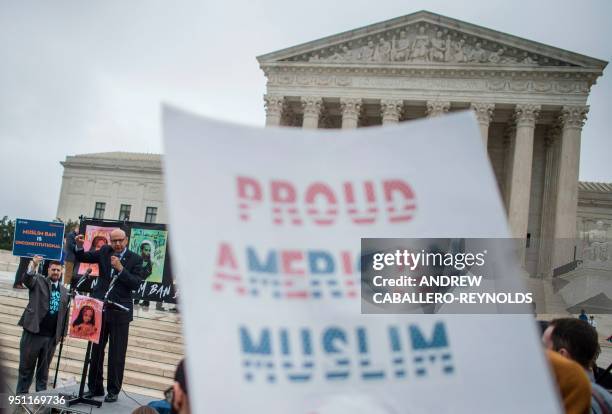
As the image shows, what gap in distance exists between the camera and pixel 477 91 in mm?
30625

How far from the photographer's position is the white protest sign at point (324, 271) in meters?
1.54

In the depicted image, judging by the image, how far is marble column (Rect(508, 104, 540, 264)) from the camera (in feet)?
94.3

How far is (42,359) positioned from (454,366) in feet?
24.6

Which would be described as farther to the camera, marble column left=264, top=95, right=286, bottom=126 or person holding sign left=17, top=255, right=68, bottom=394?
marble column left=264, top=95, right=286, bottom=126

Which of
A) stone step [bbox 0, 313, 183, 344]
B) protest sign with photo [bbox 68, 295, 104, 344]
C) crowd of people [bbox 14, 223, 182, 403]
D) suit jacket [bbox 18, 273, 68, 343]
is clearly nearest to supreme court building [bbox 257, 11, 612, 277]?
stone step [bbox 0, 313, 183, 344]

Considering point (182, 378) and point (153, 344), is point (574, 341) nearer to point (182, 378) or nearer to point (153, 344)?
point (182, 378)

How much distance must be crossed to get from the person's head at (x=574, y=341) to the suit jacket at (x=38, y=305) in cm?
683

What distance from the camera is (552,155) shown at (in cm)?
3170

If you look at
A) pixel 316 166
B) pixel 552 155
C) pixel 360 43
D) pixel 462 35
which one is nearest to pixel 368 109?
pixel 360 43

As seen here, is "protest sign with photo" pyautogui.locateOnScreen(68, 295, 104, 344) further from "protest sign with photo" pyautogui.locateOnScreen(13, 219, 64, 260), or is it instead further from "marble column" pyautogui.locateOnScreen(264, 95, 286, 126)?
"marble column" pyautogui.locateOnScreen(264, 95, 286, 126)

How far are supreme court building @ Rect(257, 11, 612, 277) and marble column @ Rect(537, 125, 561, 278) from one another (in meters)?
0.07

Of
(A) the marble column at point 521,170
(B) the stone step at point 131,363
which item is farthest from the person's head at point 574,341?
(A) the marble column at point 521,170

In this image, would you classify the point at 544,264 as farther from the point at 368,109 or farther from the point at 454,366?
the point at 454,366

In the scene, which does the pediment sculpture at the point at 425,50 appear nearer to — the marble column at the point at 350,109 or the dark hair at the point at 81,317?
the marble column at the point at 350,109
